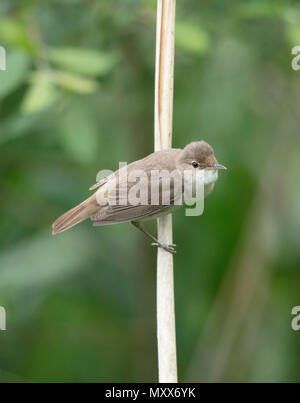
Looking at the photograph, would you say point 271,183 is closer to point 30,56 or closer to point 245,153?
point 245,153

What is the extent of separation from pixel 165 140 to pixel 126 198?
0.61 meters

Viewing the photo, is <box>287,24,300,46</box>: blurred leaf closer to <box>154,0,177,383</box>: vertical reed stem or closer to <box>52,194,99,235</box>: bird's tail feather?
<box>154,0,177,383</box>: vertical reed stem

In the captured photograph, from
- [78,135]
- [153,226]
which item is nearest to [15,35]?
[78,135]

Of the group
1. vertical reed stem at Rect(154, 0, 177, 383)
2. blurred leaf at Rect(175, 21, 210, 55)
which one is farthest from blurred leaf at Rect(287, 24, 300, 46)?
vertical reed stem at Rect(154, 0, 177, 383)

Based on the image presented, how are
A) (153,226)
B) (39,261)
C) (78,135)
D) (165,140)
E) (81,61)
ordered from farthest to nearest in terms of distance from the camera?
(153,226), (39,261), (78,135), (81,61), (165,140)

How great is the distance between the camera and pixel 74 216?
3.29 meters

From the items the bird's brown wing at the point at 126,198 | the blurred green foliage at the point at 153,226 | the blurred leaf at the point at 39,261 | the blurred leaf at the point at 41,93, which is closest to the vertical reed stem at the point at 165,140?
the bird's brown wing at the point at 126,198

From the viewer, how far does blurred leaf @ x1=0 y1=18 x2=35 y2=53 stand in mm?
3117

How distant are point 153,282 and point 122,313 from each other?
50 cm

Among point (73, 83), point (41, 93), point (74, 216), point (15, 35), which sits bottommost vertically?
point (74, 216)

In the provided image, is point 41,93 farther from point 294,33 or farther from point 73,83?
point 294,33

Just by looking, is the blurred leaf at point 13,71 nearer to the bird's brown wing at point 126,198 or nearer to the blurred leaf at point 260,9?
the bird's brown wing at point 126,198

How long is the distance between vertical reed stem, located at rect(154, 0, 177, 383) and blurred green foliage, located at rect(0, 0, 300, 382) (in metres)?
1.03

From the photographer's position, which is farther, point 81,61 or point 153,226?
point 153,226
